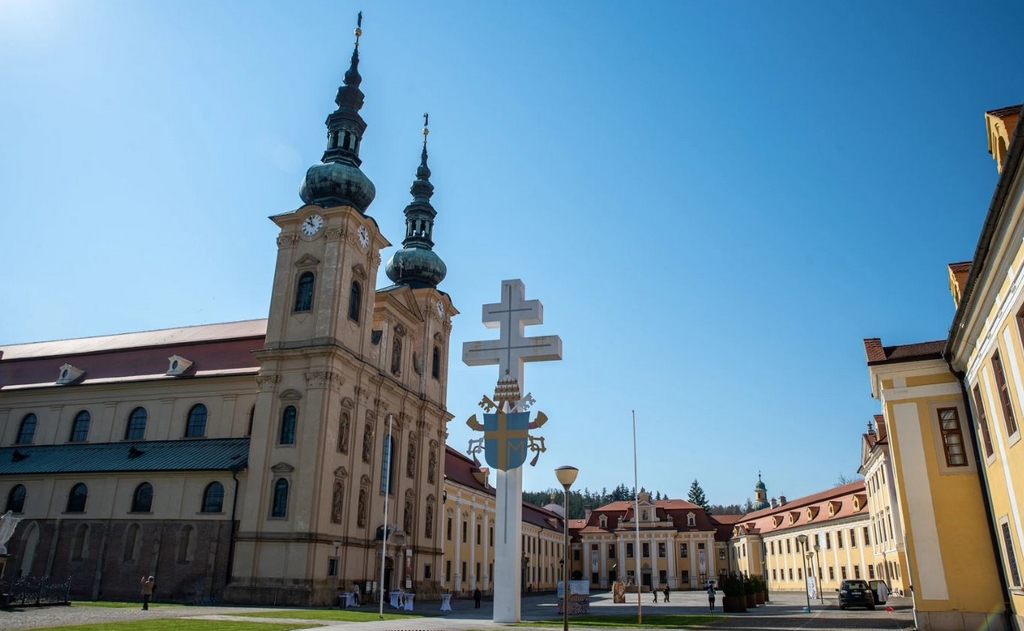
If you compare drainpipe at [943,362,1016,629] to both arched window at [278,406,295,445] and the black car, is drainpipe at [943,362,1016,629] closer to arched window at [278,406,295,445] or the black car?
the black car

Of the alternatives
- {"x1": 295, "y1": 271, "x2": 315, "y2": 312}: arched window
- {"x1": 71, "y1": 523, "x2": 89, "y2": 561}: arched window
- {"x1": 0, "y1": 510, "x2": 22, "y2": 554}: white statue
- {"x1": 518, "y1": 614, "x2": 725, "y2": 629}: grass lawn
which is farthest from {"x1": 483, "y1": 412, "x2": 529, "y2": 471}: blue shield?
{"x1": 71, "y1": 523, "x2": 89, "y2": 561}: arched window

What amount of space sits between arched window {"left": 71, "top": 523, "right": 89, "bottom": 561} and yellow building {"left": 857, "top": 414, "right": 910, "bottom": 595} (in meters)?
43.8

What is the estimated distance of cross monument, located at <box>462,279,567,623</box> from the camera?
18891 millimetres

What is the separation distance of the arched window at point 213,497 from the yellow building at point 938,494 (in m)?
30.6

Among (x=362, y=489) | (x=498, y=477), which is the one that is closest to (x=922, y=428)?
(x=498, y=477)

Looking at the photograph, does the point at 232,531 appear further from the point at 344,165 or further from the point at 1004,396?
the point at 1004,396

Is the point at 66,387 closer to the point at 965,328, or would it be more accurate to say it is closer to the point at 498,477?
the point at 498,477

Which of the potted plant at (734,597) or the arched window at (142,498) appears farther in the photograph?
the arched window at (142,498)

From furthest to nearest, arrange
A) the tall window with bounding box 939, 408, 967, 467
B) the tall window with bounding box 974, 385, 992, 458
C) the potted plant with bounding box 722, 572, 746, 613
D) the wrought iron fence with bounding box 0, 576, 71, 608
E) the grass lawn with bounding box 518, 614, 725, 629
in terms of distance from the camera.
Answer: the potted plant with bounding box 722, 572, 746, 613 → the wrought iron fence with bounding box 0, 576, 71, 608 → the tall window with bounding box 939, 408, 967, 467 → the grass lawn with bounding box 518, 614, 725, 629 → the tall window with bounding box 974, 385, 992, 458

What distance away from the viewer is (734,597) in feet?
104

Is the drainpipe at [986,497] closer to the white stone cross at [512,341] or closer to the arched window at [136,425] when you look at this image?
the white stone cross at [512,341]

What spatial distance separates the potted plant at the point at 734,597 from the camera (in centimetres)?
3184

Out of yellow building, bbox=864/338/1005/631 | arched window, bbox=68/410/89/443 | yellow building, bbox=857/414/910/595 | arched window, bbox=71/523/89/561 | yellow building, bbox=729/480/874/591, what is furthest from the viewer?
yellow building, bbox=729/480/874/591

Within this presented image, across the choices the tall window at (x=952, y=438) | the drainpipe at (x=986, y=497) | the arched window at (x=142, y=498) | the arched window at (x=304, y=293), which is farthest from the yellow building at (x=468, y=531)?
the drainpipe at (x=986, y=497)
